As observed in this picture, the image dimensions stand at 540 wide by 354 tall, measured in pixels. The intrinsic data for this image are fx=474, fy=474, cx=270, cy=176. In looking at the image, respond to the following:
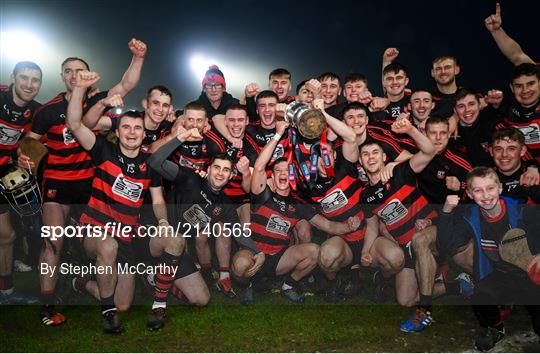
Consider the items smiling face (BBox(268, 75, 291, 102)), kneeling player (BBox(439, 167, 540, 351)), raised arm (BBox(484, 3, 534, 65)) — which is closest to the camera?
kneeling player (BBox(439, 167, 540, 351))

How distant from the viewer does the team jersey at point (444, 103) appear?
5.03 metres

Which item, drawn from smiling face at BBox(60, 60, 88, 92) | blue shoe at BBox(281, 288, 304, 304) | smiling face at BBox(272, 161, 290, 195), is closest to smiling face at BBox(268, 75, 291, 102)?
smiling face at BBox(272, 161, 290, 195)

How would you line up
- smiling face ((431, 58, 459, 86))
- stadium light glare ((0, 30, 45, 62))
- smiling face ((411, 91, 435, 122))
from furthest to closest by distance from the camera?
stadium light glare ((0, 30, 45, 62)), smiling face ((431, 58, 459, 86)), smiling face ((411, 91, 435, 122))

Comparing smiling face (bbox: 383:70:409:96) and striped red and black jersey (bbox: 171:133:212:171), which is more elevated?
smiling face (bbox: 383:70:409:96)

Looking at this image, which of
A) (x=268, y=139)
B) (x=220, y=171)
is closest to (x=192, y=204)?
(x=220, y=171)

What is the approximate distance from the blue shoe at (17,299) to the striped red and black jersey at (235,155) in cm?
198

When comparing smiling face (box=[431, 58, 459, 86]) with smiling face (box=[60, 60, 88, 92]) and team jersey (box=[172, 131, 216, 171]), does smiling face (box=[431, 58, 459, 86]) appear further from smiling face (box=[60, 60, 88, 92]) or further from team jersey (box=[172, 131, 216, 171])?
smiling face (box=[60, 60, 88, 92])

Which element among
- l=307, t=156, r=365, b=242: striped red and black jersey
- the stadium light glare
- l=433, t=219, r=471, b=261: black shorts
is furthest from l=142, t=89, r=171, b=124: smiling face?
the stadium light glare

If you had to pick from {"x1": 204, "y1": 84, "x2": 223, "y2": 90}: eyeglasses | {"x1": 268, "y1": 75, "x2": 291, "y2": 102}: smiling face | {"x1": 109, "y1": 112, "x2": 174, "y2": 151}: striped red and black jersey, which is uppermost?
{"x1": 268, "y1": 75, "x2": 291, "y2": 102}: smiling face

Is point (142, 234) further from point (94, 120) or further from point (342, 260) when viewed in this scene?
point (342, 260)

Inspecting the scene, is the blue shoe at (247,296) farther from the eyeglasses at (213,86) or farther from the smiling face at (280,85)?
the eyeglasses at (213,86)

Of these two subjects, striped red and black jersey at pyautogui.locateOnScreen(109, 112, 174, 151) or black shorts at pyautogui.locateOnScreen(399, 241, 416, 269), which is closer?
black shorts at pyautogui.locateOnScreen(399, 241, 416, 269)

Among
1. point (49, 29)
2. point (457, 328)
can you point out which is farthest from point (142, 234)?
point (49, 29)

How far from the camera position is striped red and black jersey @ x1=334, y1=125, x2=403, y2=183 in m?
4.49
